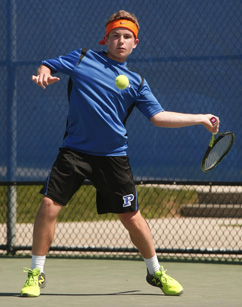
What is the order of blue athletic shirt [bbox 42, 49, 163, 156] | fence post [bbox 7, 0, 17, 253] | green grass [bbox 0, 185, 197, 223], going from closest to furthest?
blue athletic shirt [bbox 42, 49, 163, 156], fence post [bbox 7, 0, 17, 253], green grass [bbox 0, 185, 197, 223]

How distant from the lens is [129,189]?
461 cm

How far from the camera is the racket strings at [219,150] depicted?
4902 millimetres

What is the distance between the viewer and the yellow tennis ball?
448 centimetres

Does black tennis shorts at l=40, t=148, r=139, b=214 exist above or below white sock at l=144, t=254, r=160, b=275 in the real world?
above

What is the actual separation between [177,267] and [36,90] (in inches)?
72.6

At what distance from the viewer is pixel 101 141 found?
4523 mm

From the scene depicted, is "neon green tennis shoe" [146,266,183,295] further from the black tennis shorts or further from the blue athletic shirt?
the blue athletic shirt

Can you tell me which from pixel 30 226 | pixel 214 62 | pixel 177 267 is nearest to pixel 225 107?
pixel 214 62

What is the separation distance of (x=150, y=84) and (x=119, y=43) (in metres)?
1.87

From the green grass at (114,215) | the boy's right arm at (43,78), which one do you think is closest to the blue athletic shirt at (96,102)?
the boy's right arm at (43,78)

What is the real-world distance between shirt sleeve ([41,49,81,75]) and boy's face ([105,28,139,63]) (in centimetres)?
19

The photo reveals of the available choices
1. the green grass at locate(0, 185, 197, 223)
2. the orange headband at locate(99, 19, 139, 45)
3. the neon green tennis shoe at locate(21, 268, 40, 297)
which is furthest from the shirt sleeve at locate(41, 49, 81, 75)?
the green grass at locate(0, 185, 197, 223)

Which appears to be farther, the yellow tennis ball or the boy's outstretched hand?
the yellow tennis ball

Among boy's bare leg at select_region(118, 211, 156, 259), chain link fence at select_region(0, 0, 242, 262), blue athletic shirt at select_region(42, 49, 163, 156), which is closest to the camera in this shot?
blue athletic shirt at select_region(42, 49, 163, 156)
